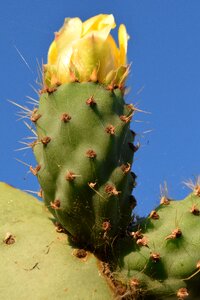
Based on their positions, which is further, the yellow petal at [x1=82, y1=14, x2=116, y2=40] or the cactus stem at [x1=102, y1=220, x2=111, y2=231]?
the yellow petal at [x1=82, y1=14, x2=116, y2=40]

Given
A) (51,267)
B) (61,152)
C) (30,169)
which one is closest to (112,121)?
(61,152)

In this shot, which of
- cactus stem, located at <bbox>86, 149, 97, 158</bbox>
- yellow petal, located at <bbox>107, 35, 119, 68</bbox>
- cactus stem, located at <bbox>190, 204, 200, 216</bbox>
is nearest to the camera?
cactus stem, located at <bbox>86, 149, 97, 158</bbox>

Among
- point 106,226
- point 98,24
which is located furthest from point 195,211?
point 98,24

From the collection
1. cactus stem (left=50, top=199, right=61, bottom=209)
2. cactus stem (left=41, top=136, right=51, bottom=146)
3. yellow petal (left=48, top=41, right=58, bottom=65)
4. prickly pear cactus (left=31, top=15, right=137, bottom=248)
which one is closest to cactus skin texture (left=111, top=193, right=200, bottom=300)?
prickly pear cactus (left=31, top=15, right=137, bottom=248)

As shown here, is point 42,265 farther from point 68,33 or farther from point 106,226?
point 68,33

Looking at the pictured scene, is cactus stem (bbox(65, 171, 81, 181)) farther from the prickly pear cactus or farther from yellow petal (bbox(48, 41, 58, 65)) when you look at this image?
yellow petal (bbox(48, 41, 58, 65))

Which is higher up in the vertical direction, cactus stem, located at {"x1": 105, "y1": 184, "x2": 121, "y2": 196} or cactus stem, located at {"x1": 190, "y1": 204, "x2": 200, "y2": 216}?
cactus stem, located at {"x1": 105, "y1": 184, "x2": 121, "y2": 196}
